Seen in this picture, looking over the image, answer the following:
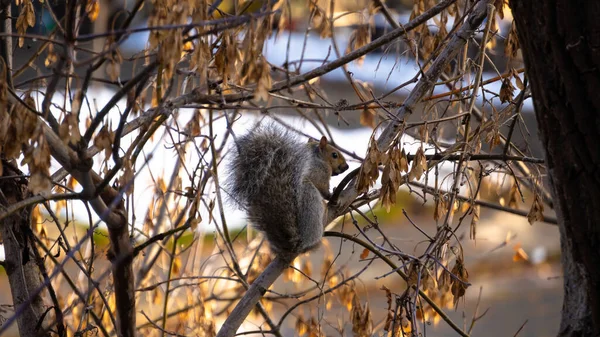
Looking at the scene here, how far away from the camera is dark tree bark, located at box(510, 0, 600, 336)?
1643 millimetres

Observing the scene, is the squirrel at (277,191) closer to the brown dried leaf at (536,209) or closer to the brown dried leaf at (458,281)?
the brown dried leaf at (458,281)

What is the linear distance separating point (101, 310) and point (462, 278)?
5.56 ft

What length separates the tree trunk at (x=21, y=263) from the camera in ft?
8.63

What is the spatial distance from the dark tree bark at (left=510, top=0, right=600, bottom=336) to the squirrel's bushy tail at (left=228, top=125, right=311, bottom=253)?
1613mm

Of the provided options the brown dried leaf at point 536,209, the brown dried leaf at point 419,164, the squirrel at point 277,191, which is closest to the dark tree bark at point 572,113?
the brown dried leaf at point 419,164

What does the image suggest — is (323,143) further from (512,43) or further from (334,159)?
→ (512,43)

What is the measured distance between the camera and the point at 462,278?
2.58 meters

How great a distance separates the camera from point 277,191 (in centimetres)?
333

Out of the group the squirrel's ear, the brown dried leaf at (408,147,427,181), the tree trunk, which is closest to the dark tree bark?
the brown dried leaf at (408,147,427,181)

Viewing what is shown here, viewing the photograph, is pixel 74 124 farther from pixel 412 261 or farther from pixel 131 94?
pixel 412 261

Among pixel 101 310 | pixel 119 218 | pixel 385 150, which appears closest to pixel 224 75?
pixel 119 218

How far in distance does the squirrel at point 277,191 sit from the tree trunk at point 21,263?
0.89 metres

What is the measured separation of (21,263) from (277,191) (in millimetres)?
1175

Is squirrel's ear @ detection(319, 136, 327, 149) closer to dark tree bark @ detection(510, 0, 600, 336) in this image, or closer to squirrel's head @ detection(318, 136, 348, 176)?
squirrel's head @ detection(318, 136, 348, 176)
